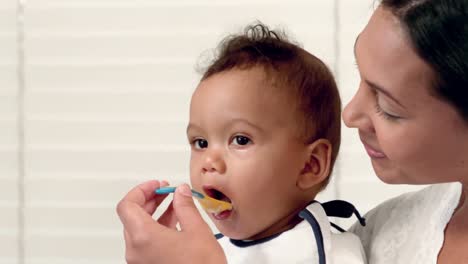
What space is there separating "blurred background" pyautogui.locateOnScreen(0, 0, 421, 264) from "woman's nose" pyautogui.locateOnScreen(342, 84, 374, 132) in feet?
2.23

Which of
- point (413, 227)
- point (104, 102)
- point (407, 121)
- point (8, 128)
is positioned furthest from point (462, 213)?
point (8, 128)

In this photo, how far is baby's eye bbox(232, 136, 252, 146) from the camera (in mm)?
1061

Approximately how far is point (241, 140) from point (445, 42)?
345 mm

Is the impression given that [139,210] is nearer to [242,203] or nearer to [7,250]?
[242,203]

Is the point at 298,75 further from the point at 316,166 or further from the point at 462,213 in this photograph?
the point at 462,213

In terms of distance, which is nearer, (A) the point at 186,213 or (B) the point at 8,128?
(A) the point at 186,213

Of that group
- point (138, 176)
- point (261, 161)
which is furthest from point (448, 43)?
point (138, 176)

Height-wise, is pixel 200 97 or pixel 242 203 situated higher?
pixel 200 97

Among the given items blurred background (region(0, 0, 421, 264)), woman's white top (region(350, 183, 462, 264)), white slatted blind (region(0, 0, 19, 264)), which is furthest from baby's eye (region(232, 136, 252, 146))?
white slatted blind (region(0, 0, 19, 264))

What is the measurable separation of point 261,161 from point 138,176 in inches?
27.8

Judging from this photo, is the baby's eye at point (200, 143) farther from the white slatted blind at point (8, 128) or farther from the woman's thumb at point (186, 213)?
the white slatted blind at point (8, 128)

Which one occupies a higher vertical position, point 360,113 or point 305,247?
point 360,113

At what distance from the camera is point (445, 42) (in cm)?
84

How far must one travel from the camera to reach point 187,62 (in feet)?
5.52
